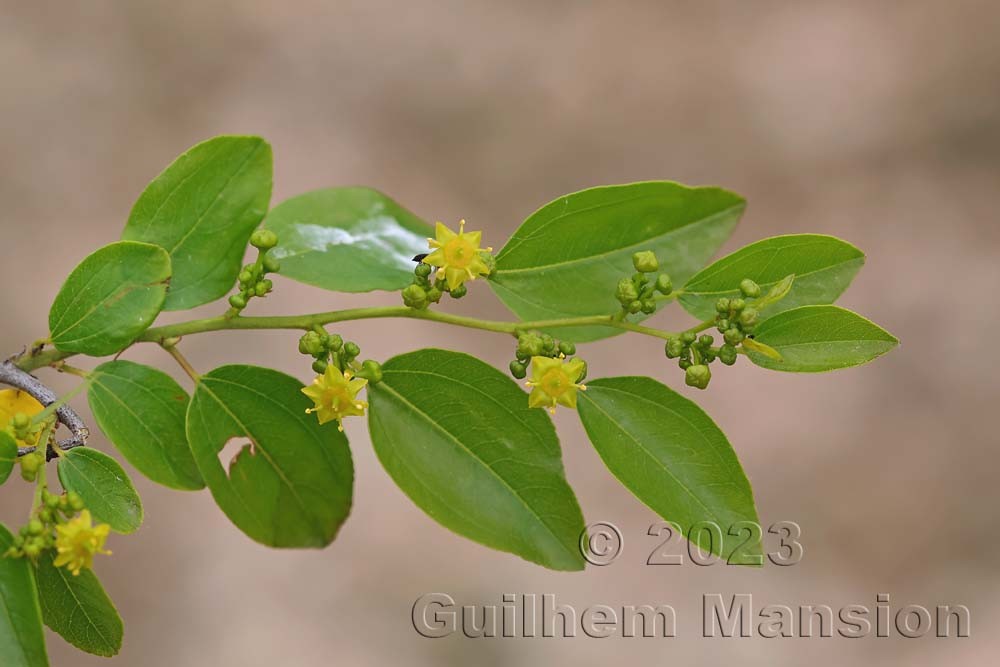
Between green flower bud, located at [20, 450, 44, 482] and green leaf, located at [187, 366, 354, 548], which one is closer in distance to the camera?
green flower bud, located at [20, 450, 44, 482]

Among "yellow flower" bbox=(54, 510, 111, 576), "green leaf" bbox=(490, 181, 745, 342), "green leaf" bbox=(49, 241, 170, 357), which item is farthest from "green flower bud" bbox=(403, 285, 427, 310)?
"yellow flower" bbox=(54, 510, 111, 576)

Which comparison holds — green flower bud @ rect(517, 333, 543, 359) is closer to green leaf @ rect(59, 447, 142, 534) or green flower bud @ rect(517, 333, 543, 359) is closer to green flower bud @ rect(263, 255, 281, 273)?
green flower bud @ rect(263, 255, 281, 273)

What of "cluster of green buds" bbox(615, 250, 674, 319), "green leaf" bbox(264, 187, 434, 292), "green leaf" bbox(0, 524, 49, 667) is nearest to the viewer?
"green leaf" bbox(0, 524, 49, 667)

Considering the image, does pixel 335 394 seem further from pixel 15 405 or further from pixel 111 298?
pixel 15 405

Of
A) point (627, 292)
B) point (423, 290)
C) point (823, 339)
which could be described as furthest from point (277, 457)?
point (823, 339)

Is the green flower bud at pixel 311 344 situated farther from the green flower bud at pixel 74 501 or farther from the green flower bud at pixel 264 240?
the green flower bud at pixel 74 501

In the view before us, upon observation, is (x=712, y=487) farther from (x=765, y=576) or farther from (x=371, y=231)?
(x=765, y=576)

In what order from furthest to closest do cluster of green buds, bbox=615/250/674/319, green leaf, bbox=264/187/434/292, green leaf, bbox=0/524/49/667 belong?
1. green leaf, bbox=264/187/434/292
2. cluster of green buds, bbox=615/250/674/319
3. green leaf, bbox=0/524/49/667

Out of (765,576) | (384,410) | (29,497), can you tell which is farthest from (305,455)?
(765,576)
